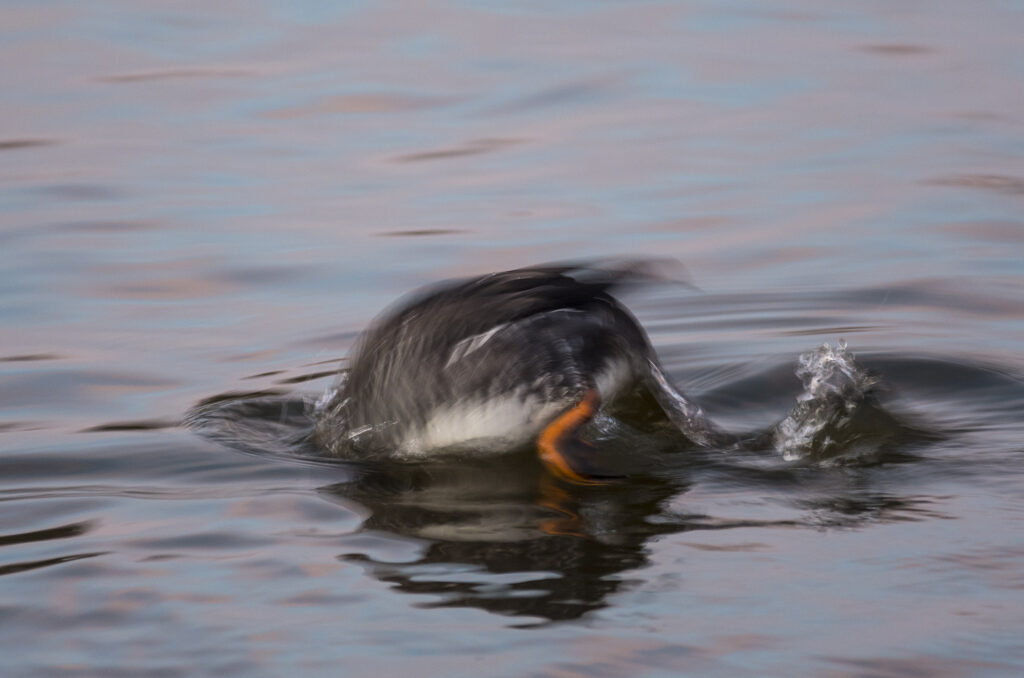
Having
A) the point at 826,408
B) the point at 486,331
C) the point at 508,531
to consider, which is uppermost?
the point at 486,331

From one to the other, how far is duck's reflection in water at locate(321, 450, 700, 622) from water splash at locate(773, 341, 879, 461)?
1.82ft

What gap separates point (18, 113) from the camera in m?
11.3

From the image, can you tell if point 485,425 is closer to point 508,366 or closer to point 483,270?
point 508,366

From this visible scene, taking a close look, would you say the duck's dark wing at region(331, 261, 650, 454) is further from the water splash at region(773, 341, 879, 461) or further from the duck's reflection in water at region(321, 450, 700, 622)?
the water splash at region(773, 341, 879, 461)

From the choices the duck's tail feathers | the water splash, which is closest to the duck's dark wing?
the duck's tail feathers

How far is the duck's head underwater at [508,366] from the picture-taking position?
4602 millimetres

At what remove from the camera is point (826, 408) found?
5.23 m

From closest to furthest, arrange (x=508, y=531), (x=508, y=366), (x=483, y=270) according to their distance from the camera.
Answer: (x=508, y=531) < (x=508, y=366) < (x=483, y=270)

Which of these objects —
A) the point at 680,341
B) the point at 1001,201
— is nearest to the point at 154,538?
the point at 680,341

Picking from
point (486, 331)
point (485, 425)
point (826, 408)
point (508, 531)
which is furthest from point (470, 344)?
point (826, 408)

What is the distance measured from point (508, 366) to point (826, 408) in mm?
1271

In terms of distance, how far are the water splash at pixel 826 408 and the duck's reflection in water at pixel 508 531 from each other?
554 mm

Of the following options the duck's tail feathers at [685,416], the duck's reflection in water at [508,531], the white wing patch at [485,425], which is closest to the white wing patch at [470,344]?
the white wing patch at [485,425]

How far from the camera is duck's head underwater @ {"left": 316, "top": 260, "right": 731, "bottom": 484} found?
4602mm
